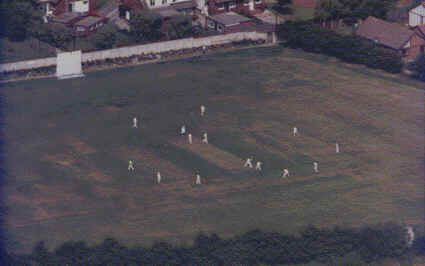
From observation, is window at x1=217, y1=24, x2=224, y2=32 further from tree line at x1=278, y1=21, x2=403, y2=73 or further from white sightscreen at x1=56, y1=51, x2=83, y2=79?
white sightscreen at x1=56, y1=51, x2=83, y2=79

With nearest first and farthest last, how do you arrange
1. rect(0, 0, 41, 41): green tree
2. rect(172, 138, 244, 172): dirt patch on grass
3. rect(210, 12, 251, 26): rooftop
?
rect(172, 138, 244, 172): dirt patch on grass
rect(0, 0, 41, 41): green tree
rect(210, 12, 251, 26): rooftop

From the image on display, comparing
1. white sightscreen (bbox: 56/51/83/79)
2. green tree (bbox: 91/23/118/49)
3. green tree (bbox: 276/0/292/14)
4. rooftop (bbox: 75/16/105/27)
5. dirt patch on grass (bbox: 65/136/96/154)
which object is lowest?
dirt patch on grass (bbox: 65/136/96/154)

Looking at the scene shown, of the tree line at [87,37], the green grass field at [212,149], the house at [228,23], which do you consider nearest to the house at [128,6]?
the tree line at [87,37]

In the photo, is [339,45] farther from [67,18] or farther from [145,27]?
[67,18]

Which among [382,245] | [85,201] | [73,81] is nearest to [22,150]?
[85,201]

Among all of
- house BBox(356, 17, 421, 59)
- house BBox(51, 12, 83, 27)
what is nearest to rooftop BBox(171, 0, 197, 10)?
house BBox(51, 12, 83, 27)

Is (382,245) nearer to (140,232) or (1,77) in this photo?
(140,232)
